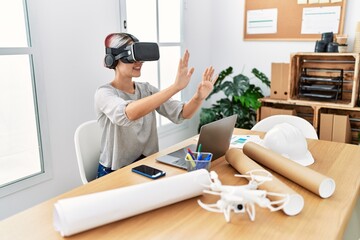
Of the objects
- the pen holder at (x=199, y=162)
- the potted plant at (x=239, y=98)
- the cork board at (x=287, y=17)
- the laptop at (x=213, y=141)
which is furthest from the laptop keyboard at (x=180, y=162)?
the cork board at (x=287, y=17)

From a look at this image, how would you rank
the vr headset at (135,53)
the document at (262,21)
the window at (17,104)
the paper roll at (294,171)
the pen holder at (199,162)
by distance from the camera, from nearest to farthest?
1. the paper roll at (294,171)
2. the pen holder at (199,162)
3. the vr headset at (135,53)
4. the window at (17,104)
5. the document at (262,21)

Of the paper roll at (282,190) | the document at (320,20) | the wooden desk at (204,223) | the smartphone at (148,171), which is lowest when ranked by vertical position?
the wooden desk at (204,223)

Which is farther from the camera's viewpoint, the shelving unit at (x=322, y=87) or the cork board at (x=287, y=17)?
the cork board at (x=287, y=17)

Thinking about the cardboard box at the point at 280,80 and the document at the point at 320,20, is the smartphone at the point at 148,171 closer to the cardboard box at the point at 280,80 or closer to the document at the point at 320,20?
the cardboard box at the point at 280,80

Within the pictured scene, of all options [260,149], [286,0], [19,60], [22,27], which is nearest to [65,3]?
[22,27]

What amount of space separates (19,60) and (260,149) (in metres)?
1.59

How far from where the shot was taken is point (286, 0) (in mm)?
3213

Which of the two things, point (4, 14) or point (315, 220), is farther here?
point (4, 14)

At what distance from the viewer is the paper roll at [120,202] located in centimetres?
84

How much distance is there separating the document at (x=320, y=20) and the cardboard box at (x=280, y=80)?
0.49 meters

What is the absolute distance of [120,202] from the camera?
91 cm

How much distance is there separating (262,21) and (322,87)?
1.01 metres

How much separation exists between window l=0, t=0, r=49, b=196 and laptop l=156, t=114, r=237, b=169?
44.9 inches

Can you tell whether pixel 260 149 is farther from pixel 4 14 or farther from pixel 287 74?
pixel 287 74
